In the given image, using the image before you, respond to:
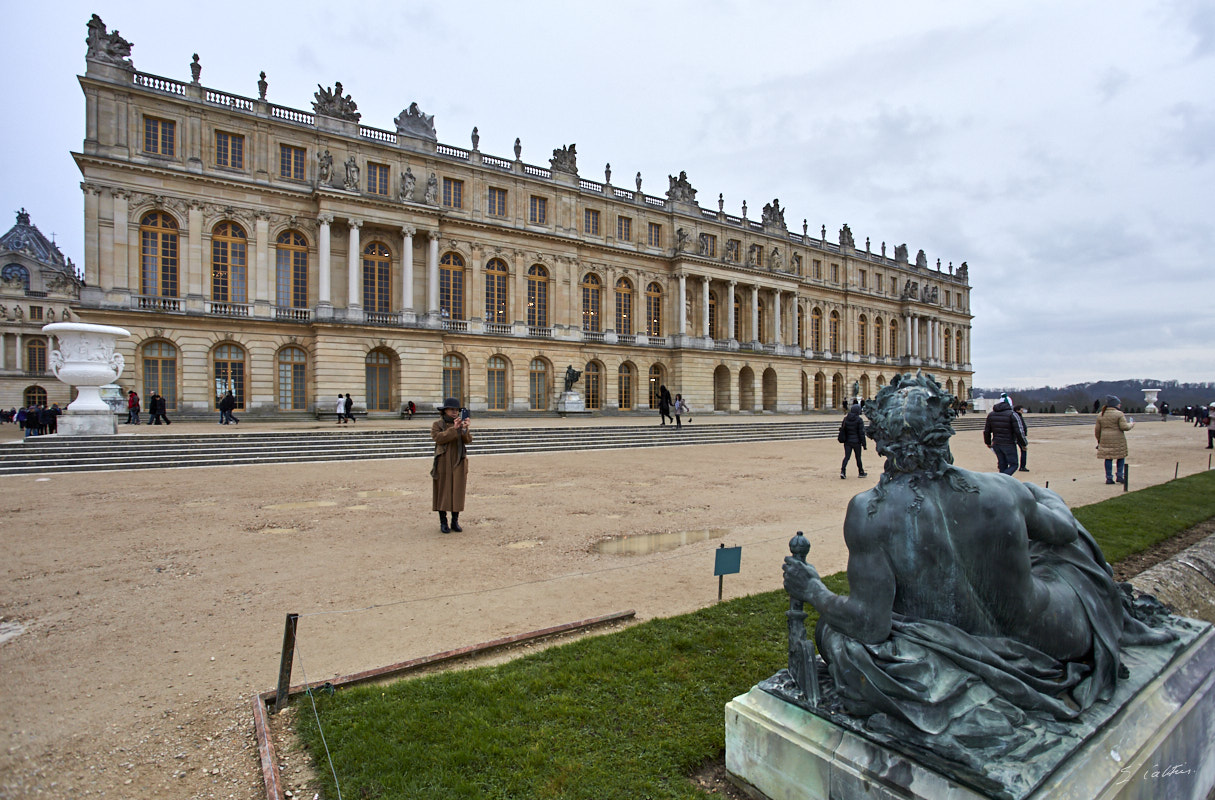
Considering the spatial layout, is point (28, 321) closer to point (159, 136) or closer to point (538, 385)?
point (159, 136)

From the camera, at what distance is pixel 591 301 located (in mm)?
38594

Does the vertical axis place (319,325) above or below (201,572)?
above

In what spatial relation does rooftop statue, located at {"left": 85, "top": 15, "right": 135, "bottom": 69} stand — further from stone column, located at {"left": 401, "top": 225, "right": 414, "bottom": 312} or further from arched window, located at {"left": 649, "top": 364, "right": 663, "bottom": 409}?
arched window, located at {"left": 649, "top": 364, "right": 663, "bottom": 409}

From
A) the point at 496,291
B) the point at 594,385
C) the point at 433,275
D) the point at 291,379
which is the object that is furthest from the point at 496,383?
the point at 291,379

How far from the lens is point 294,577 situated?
5793mm

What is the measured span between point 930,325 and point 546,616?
219 ft

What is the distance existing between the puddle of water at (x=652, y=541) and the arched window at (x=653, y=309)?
109 feet

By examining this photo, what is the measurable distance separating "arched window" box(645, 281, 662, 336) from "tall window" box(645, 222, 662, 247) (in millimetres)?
2973

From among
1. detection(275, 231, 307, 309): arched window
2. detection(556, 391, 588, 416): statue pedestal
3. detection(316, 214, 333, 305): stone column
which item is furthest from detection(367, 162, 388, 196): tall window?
detection(556, 391, 588, 416): statue pedestal

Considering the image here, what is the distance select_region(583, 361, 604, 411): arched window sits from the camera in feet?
123

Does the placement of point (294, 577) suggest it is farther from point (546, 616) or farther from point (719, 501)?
point (719, 501)

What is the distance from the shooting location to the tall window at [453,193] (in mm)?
32719

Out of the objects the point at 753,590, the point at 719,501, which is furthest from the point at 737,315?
the point at 753,590

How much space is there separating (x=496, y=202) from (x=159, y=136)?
52.8 ft
